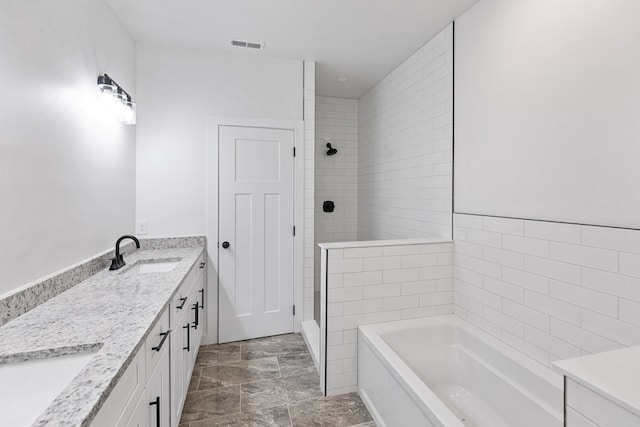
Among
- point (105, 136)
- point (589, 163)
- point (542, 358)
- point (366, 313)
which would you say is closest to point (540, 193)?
point (589, 163)

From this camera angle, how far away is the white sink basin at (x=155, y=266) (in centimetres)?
221

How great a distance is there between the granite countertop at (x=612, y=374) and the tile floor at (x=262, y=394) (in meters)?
1.47

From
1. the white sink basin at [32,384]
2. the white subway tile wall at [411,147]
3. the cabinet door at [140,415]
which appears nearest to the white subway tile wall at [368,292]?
the white subway tile wall at [411,147]

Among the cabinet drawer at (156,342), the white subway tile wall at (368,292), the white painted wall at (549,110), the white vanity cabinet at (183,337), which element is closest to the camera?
the cabinet drawer at (156,342)

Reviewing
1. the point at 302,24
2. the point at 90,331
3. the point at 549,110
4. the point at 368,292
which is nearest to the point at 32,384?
the point at 90,331

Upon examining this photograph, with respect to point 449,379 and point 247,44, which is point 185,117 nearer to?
point 247,44

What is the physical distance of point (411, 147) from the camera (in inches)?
118

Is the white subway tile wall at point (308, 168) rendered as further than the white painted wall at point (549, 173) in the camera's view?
Yes

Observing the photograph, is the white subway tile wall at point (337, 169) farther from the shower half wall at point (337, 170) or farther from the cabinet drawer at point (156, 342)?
the cabinet drawer at point (156, 342)

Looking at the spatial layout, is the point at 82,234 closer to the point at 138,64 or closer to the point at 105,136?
the point at 105,136

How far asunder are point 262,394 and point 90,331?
144 cm

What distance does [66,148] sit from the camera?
65.9 inches

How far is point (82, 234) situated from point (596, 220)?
2781 mm

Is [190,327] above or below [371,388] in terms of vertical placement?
above
